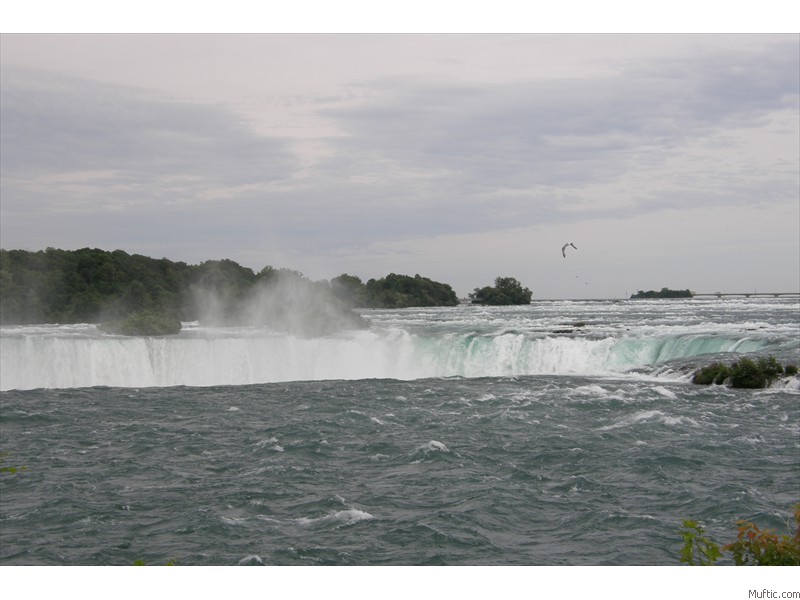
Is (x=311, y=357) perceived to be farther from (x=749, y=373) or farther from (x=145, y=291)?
(x=145, y=291)

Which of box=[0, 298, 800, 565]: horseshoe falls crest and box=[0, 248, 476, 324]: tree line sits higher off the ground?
box=[0, 248, 476, 324]: tree line

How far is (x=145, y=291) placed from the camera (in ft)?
215

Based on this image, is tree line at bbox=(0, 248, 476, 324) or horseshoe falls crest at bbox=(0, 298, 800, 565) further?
tree line at bbox=(0, 248, 476, 324)

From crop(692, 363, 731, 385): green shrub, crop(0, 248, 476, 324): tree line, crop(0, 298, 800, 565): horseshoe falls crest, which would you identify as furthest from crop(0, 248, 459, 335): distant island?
crop(692, 363, 731, 385): green shrub

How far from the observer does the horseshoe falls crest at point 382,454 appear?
12.8 m

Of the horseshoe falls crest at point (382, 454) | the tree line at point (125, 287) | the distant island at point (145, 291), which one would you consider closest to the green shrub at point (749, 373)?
the horseshoe falls crest at point (382, 454)

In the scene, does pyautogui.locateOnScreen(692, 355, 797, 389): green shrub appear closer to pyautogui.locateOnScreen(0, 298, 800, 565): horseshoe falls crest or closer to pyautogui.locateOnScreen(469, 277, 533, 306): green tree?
pyautogui.locateOnScreen(0, 298, 800, 565): horseshoe falls crest

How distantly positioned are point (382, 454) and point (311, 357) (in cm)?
1733

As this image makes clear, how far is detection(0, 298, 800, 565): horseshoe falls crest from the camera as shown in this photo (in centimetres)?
1284

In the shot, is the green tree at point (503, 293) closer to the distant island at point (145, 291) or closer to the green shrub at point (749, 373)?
the distant island at point (145, 291)

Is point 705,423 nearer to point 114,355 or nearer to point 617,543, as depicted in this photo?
point 617,543

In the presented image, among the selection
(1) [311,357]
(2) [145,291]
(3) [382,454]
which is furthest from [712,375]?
(2) [145,291]

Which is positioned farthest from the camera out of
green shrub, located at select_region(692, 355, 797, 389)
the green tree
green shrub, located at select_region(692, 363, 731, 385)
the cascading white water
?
the green tree

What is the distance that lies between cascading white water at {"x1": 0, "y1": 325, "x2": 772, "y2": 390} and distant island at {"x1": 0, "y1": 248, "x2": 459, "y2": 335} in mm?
14666
